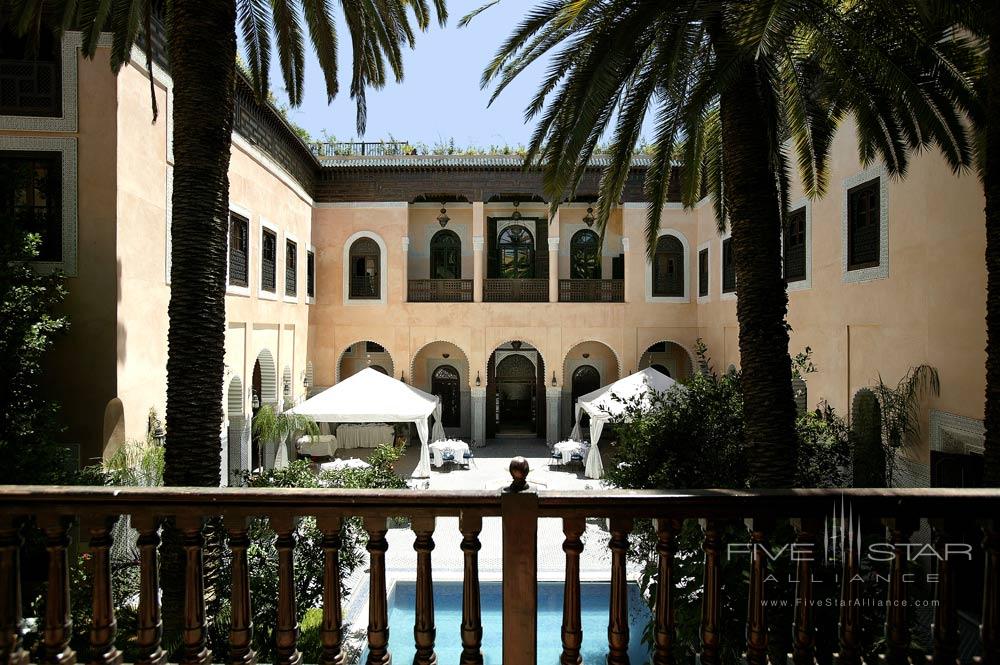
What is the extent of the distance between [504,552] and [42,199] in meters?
8.77

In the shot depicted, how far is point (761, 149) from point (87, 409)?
27.0 ft

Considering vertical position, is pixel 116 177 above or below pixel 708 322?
above

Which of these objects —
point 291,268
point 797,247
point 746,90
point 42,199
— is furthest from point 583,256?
point 746,90

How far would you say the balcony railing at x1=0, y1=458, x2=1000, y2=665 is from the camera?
2.18 metres

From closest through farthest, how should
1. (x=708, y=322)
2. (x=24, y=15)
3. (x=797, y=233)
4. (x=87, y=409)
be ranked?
(x=24, y=15)
(x=87, y=409)
(x=797, y=233)
(x=708, y=322)

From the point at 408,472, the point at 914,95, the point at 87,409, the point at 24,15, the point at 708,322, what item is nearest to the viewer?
the point at 914,95

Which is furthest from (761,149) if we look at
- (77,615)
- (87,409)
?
(87,409)

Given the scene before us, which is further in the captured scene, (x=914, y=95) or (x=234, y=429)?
(x=234, y=429)

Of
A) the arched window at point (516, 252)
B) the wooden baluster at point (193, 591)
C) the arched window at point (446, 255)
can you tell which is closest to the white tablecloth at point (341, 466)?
the wooden baluster at point (193, 591)

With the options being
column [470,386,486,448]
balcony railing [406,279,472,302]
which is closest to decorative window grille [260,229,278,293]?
balcony railing [406,279,472,302]

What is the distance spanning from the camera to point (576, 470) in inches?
623

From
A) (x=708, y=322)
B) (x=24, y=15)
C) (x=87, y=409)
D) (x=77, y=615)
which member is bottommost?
(x=77, y=615)

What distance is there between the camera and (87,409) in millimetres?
8203

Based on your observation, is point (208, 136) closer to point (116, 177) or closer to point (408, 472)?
point (116, 177)
